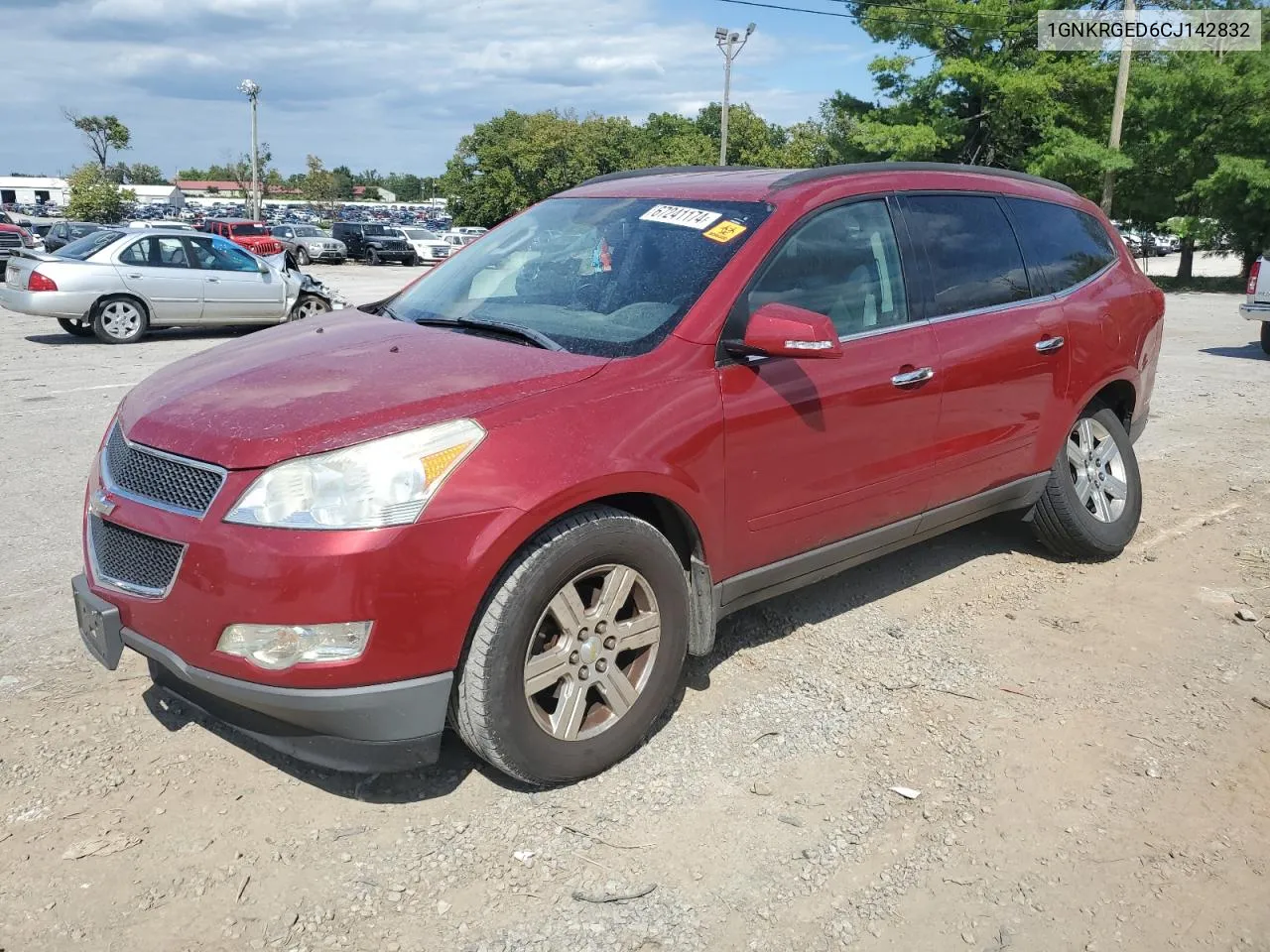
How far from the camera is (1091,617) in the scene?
4.54 metres

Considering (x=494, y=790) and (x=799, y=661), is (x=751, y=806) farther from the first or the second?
(x=799, y=661)

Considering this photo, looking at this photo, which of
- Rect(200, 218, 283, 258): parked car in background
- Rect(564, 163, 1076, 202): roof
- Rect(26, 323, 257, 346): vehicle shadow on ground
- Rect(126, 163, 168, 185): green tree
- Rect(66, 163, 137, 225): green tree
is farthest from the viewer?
Rect(126, 163, 168, 185): green tree

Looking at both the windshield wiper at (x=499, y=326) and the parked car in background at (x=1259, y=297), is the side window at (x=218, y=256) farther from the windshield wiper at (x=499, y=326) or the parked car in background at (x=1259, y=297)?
the parked car in background at (x=1259, y=297)

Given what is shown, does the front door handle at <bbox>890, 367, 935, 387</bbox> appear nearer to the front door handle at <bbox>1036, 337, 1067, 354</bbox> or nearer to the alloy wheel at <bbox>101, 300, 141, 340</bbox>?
the front door handle at <bbox>1036, 337, 1067, 354</bbox>

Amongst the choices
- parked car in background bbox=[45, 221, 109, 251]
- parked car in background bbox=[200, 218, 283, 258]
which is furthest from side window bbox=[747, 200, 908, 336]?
parked car in background bbox=[200, 218, 283, 258]

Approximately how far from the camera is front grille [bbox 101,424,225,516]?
2752mm

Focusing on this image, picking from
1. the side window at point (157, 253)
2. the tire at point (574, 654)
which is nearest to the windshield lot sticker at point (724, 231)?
the tire at point (574, 654)

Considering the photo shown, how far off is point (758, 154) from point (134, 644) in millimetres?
71378

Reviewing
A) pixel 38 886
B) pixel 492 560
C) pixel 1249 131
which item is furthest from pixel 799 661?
pixel 1249 131

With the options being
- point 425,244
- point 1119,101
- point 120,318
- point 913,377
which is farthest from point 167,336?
point 425,244

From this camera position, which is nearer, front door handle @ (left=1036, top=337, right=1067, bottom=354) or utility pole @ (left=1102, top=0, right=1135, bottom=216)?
front door handle @ (left=1036, top=337, right=1067, bottom=354)

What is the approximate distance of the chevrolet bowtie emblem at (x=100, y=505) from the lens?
2992 millimetres

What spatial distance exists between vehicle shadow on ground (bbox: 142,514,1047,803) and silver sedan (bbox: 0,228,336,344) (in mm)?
11764

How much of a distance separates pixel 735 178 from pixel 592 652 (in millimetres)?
2040
